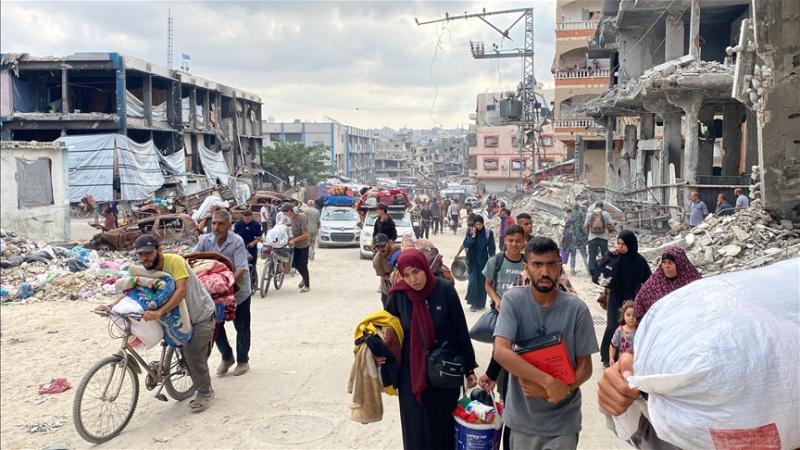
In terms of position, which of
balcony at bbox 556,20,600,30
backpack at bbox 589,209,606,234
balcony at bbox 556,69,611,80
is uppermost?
balcony at bbox 556,20,600,30

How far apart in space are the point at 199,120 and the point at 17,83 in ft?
35.9

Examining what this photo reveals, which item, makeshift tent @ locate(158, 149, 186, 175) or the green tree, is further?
the green tree

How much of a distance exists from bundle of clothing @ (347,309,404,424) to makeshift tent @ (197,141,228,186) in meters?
33.9

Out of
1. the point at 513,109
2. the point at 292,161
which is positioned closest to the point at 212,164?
the point at 292,161

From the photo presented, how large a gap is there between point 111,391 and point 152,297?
88 cm

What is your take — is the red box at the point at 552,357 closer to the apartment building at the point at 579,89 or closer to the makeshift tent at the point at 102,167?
the makeshift tent at the point at 102,167

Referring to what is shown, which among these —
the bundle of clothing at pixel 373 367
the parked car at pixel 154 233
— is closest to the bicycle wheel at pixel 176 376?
the bundle of clothing at pixel 373 367

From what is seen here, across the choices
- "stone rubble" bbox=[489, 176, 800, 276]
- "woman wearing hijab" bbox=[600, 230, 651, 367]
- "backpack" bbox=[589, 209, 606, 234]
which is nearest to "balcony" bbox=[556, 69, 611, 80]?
"stone rubble" bbox=[489, 176, 800, 276]

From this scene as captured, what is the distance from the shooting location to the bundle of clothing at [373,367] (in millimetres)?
3859

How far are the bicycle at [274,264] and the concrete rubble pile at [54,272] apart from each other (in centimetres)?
302

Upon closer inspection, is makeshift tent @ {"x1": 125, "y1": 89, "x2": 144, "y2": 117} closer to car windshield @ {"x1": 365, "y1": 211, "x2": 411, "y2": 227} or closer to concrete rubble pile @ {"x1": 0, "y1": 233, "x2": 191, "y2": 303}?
concrete rubble pile @ {"x1": 0, "y1": 233, "x2": 191, "y2": 303}

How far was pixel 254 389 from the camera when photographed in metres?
6.57

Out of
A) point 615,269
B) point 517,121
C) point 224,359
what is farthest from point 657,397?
point 517,121

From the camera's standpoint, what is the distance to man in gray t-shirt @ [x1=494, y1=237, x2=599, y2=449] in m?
3.34
